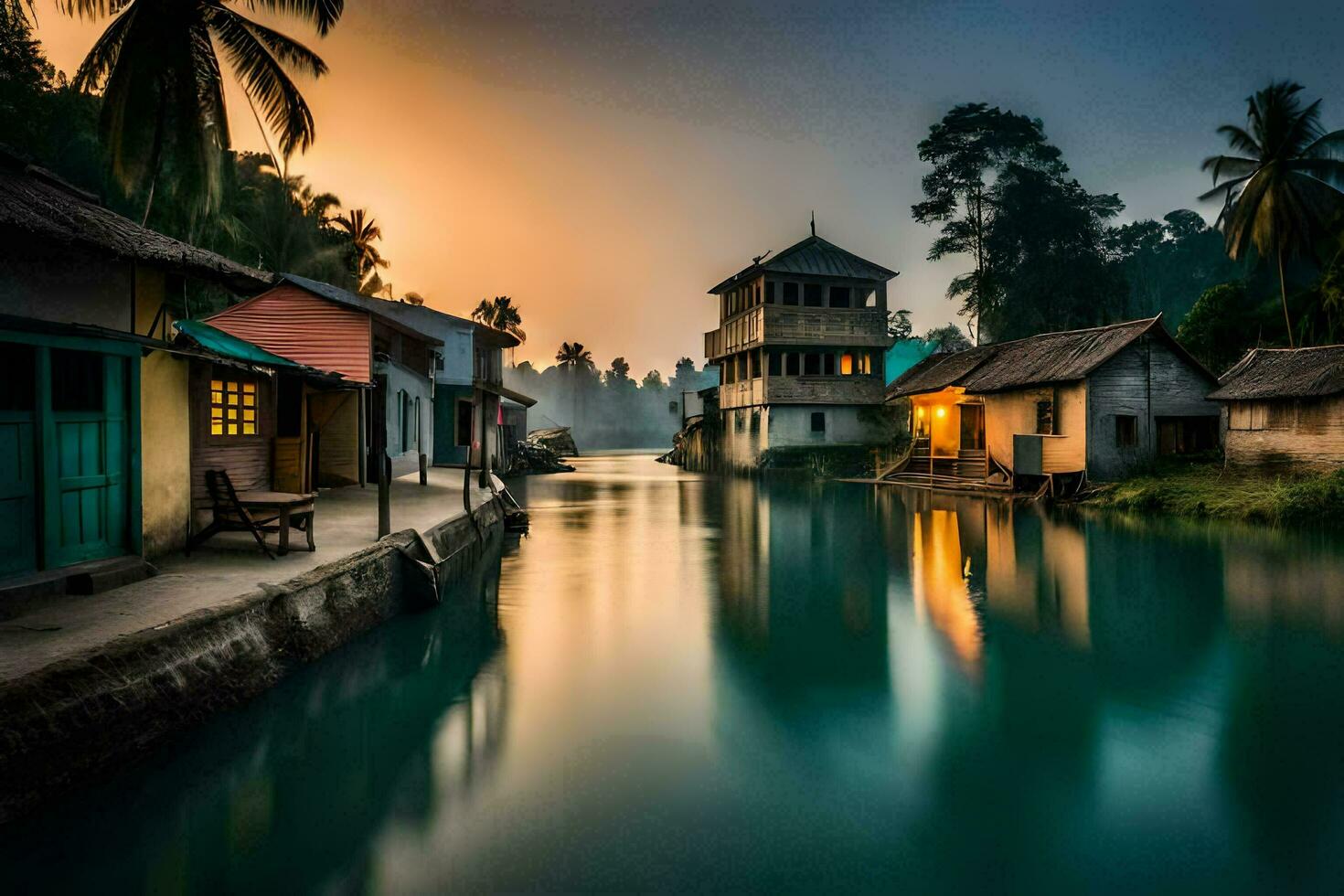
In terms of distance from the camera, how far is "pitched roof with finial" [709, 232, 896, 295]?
40.1m

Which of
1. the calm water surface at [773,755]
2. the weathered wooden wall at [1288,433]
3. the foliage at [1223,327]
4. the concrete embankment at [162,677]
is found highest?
the foliage at [1223,327]

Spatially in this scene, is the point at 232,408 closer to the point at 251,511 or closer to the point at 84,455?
the point at 251,511

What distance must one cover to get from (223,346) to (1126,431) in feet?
85.8

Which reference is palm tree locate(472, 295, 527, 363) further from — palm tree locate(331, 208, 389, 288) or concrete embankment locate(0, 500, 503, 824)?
concrete embankment locate(0, 500, 503, 824)

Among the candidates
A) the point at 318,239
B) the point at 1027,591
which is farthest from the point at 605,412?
the point at 1027,591

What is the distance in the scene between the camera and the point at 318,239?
43.8 metres

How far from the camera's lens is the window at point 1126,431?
25.1 meters

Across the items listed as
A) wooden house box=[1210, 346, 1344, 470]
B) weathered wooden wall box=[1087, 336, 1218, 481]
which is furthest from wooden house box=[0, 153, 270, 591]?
wooden house box=[1210, 346, 1344, 470]

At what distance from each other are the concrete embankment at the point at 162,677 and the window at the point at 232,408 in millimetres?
4871

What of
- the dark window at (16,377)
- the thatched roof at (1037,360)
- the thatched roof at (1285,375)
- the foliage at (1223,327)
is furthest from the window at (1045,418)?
the dark window at (16,377)

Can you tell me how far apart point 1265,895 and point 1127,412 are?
24.2 metres

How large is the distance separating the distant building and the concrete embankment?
31.7 m

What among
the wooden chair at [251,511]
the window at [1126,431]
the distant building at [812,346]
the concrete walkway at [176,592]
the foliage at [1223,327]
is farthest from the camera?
the distant building at [812,346]

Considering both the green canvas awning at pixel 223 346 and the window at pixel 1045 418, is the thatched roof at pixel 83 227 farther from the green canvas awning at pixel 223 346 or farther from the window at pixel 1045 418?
the window at pixel 1045 418
